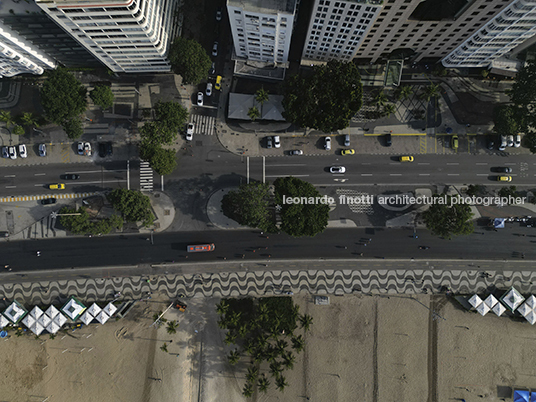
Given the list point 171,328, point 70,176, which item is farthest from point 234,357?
point 70,176

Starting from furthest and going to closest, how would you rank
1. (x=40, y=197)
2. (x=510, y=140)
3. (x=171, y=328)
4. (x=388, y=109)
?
(x=510, y=140) → (x=40, y=197) → (x=388, y=109) → (x=171, y=328)

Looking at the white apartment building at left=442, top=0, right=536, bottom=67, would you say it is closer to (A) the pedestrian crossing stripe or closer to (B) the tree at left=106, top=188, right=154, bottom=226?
(B) the tree at left=106, top=188, right=154, bottom=226

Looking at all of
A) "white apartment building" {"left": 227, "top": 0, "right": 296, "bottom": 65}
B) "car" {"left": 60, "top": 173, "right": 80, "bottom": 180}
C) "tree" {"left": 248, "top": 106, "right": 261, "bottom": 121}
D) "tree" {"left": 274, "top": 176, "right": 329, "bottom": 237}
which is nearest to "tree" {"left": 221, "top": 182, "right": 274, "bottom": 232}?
"tree" {"left": 274, "top": 176, "right": 329, "bottom": 237}

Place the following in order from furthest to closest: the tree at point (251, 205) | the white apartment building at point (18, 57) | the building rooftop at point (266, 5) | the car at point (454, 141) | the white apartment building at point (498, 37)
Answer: the car at point (454, 141) → the tree at point (251, 205) → the white apartment building at point (18, 57) → the white apartment building at point (498, 37) → the building rooftop at point (266, 5)

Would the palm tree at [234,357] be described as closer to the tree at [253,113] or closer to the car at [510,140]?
the tree at [253,113]

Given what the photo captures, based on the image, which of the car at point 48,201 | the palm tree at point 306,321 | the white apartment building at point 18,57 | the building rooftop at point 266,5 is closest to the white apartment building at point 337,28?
the building rooftop at point 266,5

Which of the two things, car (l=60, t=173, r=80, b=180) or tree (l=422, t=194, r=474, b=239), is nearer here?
tree (l=422, t=194, r=474, b=239)

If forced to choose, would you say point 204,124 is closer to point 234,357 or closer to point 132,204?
point 132,204
